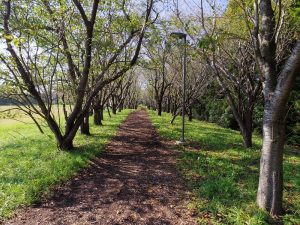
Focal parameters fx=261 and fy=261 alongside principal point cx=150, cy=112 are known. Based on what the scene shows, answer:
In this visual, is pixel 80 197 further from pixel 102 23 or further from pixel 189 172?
pixel 102 23

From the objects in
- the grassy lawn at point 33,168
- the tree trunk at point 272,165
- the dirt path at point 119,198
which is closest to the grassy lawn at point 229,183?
the tree trunk at point 272,165

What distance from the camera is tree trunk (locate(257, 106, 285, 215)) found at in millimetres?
4355

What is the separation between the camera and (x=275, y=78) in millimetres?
4453

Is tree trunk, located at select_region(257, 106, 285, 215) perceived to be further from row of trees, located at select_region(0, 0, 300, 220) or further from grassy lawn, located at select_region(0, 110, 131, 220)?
grassy lawn, located at select_region(0, 110, 131, 220)

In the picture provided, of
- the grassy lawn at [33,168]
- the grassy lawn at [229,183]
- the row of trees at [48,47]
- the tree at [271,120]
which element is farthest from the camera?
the row of trees at [48,47]

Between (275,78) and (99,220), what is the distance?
3878 millimetres

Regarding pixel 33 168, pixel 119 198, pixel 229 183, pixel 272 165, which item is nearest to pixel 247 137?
pixel 229 183

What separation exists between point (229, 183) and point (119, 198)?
252cm

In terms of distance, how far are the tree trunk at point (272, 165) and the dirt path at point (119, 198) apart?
4.53ft

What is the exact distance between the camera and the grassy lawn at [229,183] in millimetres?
4488

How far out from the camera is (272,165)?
4.44 meters

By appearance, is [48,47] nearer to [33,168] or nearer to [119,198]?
[33,168]

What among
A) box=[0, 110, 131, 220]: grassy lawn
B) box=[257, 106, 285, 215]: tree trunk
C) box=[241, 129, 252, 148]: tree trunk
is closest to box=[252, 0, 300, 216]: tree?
box=[257, 106, 285, 215]: tree trunk

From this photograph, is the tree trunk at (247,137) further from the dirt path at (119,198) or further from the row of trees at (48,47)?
the row of trees at (48,47)
